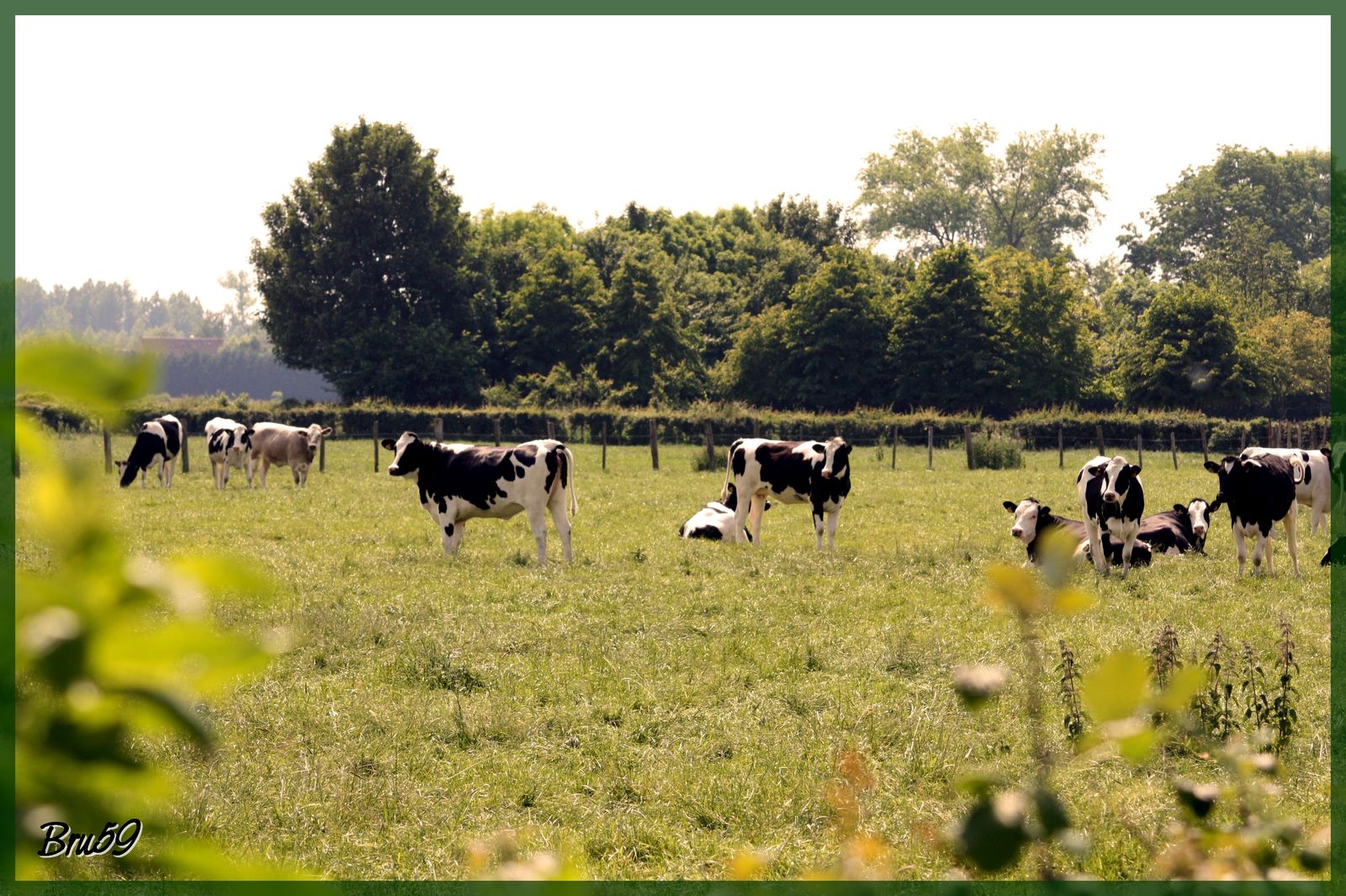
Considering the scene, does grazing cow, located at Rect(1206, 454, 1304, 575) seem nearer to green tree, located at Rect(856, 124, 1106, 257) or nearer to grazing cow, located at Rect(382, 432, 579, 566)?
grazing cow, located at Rect(382, 432, 579, 566)

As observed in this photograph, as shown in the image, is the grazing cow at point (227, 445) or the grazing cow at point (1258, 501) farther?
the grazing cow at point (227, 445)

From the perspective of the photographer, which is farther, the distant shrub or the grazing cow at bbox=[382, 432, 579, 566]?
the distant shrub

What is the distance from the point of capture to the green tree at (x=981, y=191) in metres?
87.4

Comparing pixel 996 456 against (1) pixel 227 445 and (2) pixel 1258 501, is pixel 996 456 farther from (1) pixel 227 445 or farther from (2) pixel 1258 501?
(2) pixel 1258 501

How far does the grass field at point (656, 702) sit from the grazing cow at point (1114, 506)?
48 cm

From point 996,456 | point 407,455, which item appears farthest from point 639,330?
point 407,455

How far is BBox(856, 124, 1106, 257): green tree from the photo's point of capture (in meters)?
87.4

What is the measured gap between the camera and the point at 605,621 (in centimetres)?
976

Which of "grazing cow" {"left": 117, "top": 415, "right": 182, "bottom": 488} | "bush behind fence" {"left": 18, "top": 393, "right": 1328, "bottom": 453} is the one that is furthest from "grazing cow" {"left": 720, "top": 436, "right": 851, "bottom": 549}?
"bush behind fence" {"left": 18, "top": 393, "right": 1328, "bottom": 453}

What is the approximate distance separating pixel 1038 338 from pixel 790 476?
4145 cm

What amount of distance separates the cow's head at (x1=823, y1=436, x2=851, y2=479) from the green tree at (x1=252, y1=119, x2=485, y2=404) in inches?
1568

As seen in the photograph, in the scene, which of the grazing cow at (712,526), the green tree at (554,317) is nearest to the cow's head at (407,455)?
the grazing cow at (712,526)

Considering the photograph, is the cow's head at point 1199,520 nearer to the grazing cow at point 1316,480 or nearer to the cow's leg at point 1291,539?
the grazing cow at point 1316,480

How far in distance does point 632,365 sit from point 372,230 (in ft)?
40.3
